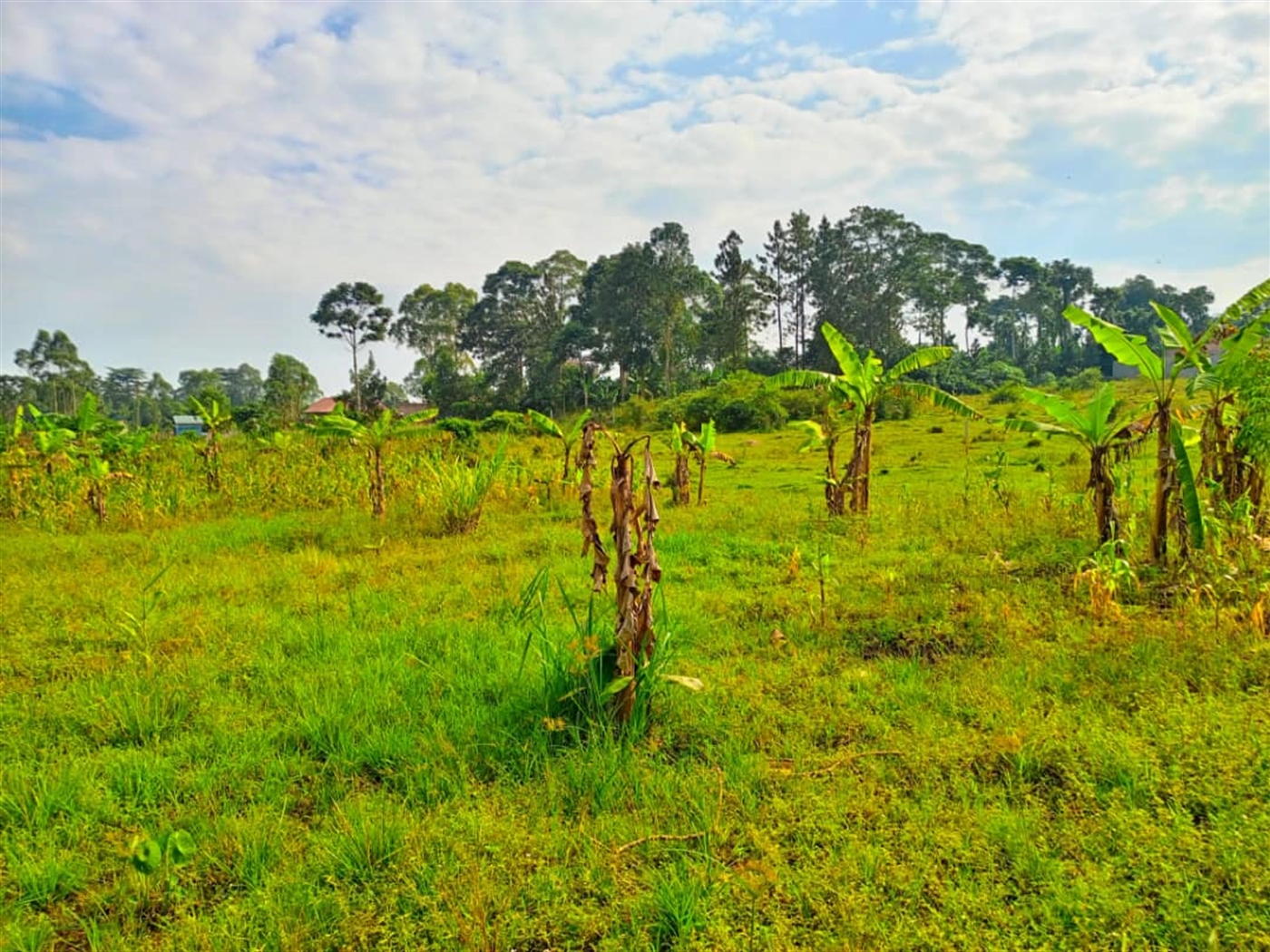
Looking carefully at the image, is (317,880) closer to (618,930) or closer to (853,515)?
(618,930)

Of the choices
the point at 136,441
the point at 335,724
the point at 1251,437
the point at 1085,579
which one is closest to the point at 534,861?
the point at 335,724

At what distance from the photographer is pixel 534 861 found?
7.14ft

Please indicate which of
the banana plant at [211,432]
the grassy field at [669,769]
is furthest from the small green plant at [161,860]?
the banana plant at [211,432]

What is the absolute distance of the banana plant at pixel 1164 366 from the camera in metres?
4.52

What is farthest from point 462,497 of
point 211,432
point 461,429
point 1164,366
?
point 461,429

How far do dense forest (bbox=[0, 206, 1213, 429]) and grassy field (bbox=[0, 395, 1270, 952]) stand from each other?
35.1 metres

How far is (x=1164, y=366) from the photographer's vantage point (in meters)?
4.74

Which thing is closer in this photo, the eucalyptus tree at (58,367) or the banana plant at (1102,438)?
the banana plant at (1102,438)

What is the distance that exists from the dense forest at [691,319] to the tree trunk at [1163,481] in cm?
3414

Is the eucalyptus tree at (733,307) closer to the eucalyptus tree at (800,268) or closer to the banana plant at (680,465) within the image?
the eucalyptus tree at (800,268)

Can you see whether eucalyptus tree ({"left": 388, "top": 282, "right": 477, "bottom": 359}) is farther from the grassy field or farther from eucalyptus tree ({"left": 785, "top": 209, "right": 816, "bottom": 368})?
the grassy field

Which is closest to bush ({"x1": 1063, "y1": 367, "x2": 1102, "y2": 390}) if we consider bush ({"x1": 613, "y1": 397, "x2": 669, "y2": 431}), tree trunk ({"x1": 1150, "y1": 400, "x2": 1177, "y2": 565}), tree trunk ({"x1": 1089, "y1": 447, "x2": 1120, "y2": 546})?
bush ({"x1": 613, "y1": 397, "x2": 669, "y2": 431})

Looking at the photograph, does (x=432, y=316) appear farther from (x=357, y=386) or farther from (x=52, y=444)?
(x=52, y=444)

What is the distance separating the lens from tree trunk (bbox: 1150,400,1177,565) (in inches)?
178
